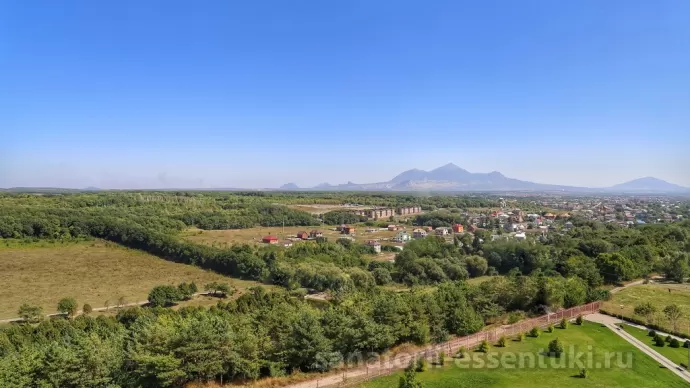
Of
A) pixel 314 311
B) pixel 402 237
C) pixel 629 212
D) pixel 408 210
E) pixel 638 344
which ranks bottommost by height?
pixel 402 237

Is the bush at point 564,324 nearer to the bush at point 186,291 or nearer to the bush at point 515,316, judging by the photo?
the bush at point 515,316

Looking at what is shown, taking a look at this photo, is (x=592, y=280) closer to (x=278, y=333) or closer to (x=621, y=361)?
(x=621, y=361)

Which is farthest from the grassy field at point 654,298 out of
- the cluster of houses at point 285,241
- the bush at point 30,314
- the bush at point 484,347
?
the cluster of houses at point 285,241

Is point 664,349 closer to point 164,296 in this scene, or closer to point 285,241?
point 164,296

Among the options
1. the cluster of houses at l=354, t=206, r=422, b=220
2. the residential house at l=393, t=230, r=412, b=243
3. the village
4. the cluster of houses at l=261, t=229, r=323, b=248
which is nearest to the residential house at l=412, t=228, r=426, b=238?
the village

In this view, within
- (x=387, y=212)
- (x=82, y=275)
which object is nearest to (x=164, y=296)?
(x=82, y=275)

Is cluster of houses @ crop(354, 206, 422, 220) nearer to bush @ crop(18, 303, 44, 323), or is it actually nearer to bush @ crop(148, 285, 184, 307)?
bush @ crop(148, 285, 184, 307)
